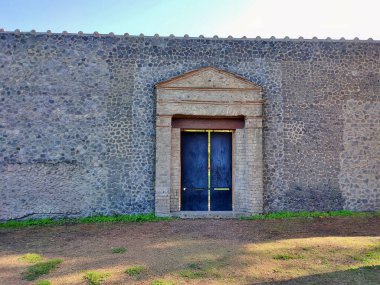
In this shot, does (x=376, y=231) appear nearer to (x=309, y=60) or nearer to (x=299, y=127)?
(x=299, y=127)

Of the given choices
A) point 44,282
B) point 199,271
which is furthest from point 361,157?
point 44,282

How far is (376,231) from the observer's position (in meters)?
8.23

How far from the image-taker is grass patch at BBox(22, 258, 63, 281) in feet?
17.4

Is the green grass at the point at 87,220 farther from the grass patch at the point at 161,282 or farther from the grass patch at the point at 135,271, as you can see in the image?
the grass patch at the point at 161,282

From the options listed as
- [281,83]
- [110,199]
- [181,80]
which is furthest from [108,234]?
[281,83]

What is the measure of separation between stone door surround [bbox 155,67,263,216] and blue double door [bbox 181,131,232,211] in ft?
0.98

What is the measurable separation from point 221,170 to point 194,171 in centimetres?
76

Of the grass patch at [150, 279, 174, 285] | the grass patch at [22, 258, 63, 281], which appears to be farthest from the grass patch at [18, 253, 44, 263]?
the grass patch at [150, 279, 174, 285]

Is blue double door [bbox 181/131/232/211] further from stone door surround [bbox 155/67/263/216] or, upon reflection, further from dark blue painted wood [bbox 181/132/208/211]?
stone door surround [bbox 155/67/263/216]

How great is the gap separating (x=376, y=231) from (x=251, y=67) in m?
5.17

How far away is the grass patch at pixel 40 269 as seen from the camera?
531 cm

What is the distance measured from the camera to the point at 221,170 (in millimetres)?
10430

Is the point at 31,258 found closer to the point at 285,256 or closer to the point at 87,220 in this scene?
the point at 87,220

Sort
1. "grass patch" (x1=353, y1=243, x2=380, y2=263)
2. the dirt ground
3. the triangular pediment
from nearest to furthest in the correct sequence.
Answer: the dirt ground, "grass patch" (x1=353, y1=243, x2=380, y2=263), the triangular pediment
